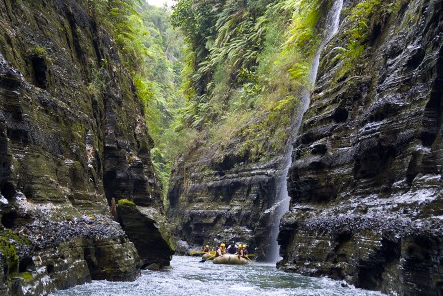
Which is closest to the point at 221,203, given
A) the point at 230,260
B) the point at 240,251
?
the point at 240,251

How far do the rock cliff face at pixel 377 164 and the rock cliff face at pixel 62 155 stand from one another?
611 centimetres

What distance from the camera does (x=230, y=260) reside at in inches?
814

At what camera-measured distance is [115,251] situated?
39.4 feet

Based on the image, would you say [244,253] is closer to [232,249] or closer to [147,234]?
[232,249]

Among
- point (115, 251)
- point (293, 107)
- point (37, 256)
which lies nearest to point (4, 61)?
point (37, 256)

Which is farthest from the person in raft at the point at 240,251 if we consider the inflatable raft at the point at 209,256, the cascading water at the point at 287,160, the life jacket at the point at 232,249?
the cascading water at the point at 287,160

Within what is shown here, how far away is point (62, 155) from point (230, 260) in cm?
1154

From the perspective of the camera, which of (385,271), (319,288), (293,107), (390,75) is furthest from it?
(293,107)

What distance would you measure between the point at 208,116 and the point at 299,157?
1758cm

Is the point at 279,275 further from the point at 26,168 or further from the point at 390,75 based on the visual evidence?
the point at 26,168

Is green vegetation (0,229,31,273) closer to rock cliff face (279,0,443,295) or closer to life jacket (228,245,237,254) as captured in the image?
rock cliff face (279,0,443,295)

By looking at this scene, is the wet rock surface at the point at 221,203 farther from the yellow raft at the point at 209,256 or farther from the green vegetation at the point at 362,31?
the green vegetation at the point at 362,31

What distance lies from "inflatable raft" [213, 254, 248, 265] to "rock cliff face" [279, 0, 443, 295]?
3.75 m

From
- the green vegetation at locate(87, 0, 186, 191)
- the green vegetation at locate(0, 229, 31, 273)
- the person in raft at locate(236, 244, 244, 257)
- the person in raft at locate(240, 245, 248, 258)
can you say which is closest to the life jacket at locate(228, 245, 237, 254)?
the person in raft at locate(236, 244, 244, 257)
